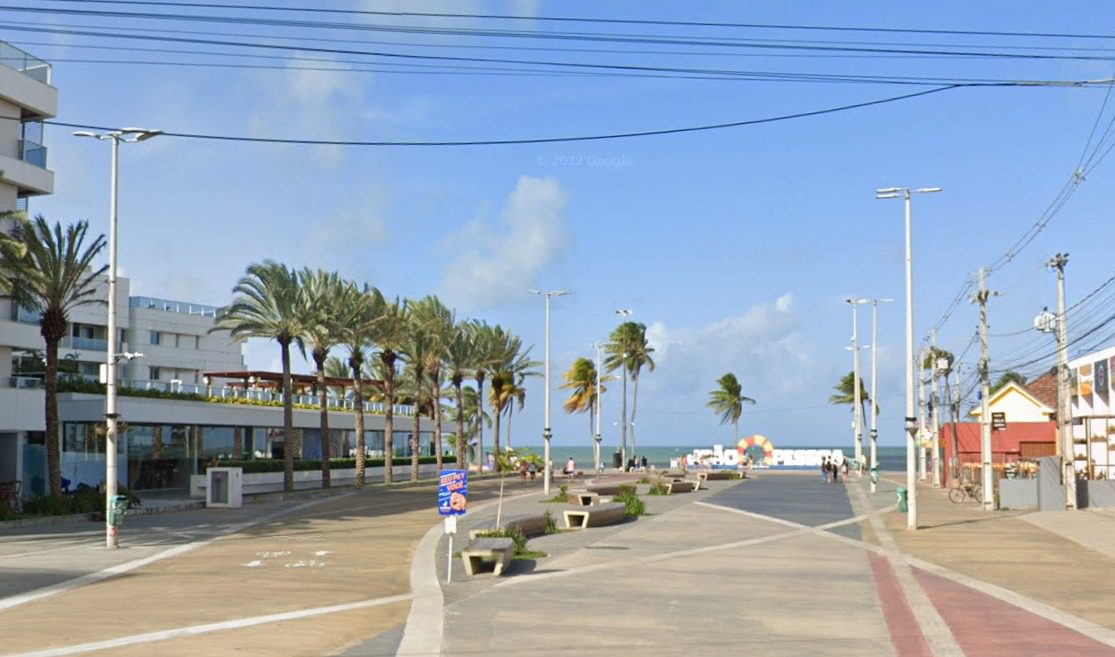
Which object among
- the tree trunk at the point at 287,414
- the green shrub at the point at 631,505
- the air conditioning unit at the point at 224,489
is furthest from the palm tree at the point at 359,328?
the green shrub at the point at 631,505

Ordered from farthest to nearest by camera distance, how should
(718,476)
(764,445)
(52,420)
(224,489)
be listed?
(764,445)
(718,476)
(224,489)
(52,420)

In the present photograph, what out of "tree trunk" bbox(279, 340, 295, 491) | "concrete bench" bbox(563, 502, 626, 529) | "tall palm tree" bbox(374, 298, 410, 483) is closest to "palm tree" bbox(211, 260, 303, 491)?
"tree trunk" bbox(279, 340, 295, 491)

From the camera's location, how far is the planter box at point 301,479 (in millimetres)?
55469

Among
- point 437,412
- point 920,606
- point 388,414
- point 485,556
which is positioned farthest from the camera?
point 437,412

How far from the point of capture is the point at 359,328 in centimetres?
6450

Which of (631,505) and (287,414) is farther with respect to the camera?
(287,414)

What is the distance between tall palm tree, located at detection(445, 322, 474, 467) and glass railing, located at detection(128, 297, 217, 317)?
19970 millimetres

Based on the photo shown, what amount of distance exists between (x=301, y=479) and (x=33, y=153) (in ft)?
77.4

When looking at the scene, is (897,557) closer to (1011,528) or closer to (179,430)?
(1011,528)

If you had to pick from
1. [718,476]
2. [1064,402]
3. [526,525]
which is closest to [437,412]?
[718,476]

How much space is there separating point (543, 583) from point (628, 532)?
38.8 ft

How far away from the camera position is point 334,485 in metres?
67.2

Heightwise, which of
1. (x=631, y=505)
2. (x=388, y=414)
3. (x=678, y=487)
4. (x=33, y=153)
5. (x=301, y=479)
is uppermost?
(x=33, y=153)

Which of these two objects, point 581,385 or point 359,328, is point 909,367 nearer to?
point 359,328
